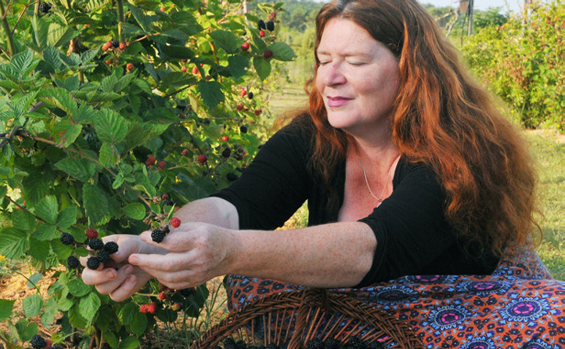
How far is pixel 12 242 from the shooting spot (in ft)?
4.65

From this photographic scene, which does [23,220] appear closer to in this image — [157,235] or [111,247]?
[111,247]

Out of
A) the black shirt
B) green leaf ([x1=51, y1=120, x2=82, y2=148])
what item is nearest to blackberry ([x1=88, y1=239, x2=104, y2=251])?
green leaf ([x1=51, y1=120, x2=82, y2=148])

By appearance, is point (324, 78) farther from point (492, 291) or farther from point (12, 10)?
point (12, 10)

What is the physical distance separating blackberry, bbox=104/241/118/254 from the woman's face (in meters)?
0.83

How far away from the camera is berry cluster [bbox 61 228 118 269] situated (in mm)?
1396

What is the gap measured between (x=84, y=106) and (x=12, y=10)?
0.84 meters

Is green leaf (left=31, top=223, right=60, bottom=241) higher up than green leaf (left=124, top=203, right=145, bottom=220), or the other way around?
green leaf (left=124, top=203, right=145, bottom=220)

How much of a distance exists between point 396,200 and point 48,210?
3.07ft

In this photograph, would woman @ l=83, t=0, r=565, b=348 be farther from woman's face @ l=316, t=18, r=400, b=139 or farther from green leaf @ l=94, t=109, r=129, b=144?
green leaf @ l=94, t=109, r=129, b=144

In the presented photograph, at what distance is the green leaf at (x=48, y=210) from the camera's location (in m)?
1.39

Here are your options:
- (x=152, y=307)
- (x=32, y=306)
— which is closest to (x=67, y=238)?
(x=32, y=306)

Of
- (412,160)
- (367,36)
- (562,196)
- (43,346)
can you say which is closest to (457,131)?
(412,160)

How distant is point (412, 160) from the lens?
199 centimetres

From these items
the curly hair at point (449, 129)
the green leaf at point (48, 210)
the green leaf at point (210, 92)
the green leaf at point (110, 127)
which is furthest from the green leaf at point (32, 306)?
the curly hair at point (449, 129)
